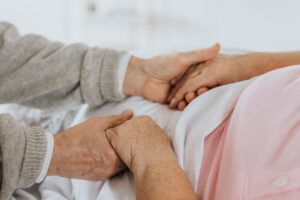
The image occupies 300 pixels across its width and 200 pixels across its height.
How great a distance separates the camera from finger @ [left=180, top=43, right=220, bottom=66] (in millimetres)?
849

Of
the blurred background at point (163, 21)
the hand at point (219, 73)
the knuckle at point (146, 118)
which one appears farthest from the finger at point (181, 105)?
the blurred background at point (163, 21)

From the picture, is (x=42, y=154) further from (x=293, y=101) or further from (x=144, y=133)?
(x=293, y=101)

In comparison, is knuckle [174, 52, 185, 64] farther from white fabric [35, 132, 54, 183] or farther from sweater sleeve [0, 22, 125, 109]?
white fabric [35, 132, 54, 183]

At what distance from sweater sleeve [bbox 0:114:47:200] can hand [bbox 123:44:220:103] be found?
32 cm

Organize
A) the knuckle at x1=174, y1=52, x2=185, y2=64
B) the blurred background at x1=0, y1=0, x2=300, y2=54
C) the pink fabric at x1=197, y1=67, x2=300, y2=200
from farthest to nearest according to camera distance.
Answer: the blurred background at x1=0, y1=0, x2=300, y2=54
the knuckle at x1=174, y1=52, x2=185, y2=64
the pink fabric at x1=197, y1=67, x2=300, y2=200

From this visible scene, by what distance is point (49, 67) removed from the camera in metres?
0.88

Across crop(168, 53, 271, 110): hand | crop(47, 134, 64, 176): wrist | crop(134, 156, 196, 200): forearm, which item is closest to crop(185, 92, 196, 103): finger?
crop(168, 53, 271, 110): hand

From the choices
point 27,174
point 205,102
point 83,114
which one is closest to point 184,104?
point 205,102

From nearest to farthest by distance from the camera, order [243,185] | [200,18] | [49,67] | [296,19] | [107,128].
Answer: [243,185] < [107,128] < [49,67] < [296,19] < [200,18]

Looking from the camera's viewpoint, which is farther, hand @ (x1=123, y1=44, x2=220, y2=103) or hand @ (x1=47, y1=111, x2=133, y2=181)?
hand @ (x1=123, y1=44, x2=220, y2=103)

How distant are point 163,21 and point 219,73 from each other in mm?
1181

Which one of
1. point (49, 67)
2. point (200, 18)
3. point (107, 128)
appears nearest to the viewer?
point (107, 128)

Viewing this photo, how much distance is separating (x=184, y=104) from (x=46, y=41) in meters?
0.47

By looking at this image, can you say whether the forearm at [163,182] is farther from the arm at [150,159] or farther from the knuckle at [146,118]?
the knuckle at [146,118]
